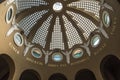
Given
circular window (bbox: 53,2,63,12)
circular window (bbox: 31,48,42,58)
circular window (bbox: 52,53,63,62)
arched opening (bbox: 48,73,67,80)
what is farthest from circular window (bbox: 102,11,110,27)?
circular window (bbox: 31,48,42,58)

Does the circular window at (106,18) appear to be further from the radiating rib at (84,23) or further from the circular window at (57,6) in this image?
the circular window at (57,6)

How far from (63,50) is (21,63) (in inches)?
169

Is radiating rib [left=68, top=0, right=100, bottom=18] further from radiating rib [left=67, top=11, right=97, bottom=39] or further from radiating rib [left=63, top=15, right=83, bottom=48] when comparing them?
radiating rib [left=63, top=15, right=83, bottom=48]

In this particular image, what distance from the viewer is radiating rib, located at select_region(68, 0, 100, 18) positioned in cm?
2632

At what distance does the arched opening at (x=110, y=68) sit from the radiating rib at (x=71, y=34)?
4059mm

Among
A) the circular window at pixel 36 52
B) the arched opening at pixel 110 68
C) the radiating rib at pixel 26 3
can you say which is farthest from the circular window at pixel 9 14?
the arched opening at pixel 110 68

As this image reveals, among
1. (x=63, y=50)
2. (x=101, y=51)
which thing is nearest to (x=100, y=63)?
(x=101, y=51)

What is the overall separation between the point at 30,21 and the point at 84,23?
15.7 ft

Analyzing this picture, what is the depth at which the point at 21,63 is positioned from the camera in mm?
25359

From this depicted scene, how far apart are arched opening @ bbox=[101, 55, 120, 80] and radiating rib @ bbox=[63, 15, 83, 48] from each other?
4059 millimetres

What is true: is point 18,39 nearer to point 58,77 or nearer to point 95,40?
point 58,77

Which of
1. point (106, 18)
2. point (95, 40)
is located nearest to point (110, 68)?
point (95, 40)

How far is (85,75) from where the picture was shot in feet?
85.3

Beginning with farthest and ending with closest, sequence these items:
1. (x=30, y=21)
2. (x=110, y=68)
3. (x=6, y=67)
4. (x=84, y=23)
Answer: (x=84, y=23), (x=30, y=21), (x=110, y=68), (x=6, y=67)
